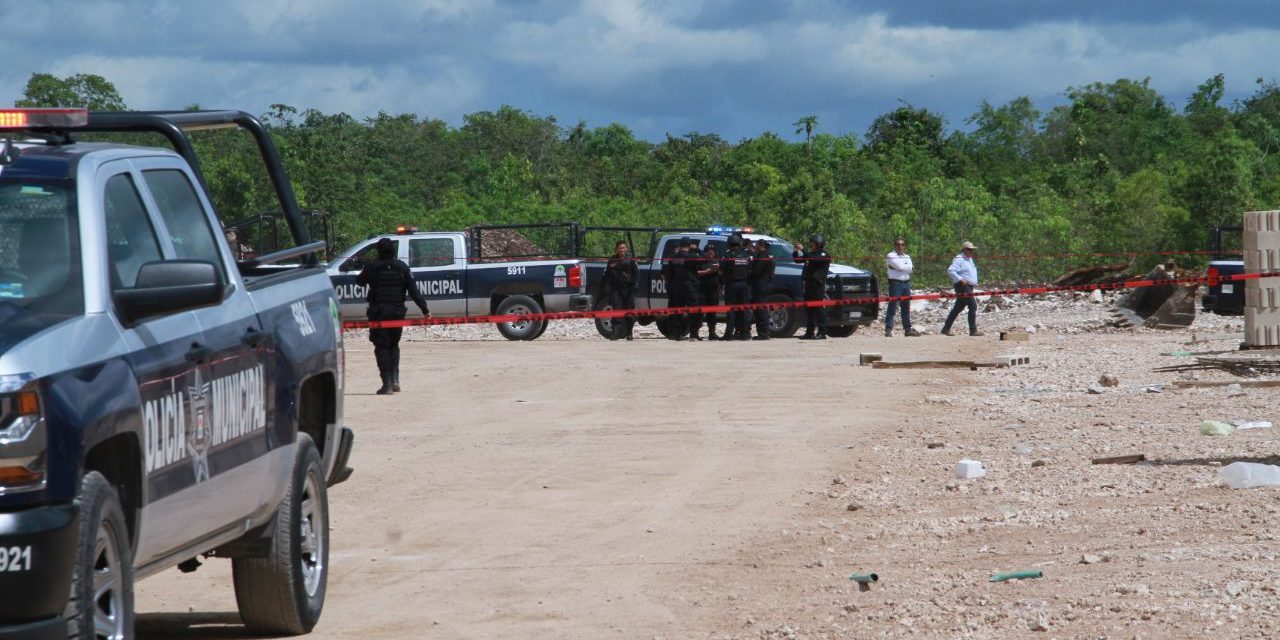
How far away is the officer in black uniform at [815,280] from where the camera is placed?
96.3ft

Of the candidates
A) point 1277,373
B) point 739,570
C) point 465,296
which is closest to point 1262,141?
point 465,296

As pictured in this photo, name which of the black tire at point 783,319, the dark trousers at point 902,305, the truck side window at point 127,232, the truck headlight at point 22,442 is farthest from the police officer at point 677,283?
the truck headlight at point 22,442

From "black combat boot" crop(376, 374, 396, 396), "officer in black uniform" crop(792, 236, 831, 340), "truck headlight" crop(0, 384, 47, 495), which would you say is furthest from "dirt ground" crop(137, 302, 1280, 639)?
"officer in black uniform" crop(792, 236, 831, 340)

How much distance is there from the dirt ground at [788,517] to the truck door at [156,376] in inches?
57.8

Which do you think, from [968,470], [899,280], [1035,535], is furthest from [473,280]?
[1035,535]

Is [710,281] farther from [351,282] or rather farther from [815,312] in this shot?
[351,282]

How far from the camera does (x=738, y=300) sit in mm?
29734

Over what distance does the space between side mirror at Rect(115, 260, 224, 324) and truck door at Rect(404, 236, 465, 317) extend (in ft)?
81.5

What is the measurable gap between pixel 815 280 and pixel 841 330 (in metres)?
2.76

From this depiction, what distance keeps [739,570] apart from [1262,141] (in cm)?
6108

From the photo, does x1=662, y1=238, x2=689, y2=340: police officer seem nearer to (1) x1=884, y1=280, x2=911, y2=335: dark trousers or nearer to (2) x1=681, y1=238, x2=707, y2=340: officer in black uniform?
(2) x1=681, y1=238, x2=707, y2=340: officer in black uniform

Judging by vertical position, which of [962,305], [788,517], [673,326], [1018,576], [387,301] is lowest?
[788,517]

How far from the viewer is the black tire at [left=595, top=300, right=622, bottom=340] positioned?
30.6 meters

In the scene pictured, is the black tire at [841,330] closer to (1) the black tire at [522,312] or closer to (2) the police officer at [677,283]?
(2) the police officer at [677,283]
